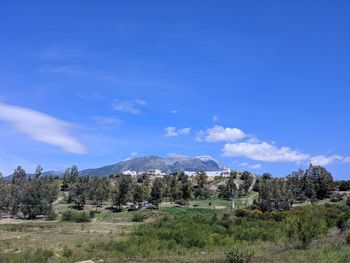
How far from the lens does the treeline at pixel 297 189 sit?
330 ft

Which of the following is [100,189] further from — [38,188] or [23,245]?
Result: [23,245]

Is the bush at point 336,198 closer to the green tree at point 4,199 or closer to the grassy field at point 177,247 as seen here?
the grassy field at point 177,247

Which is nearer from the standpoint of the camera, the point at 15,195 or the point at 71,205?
the point at 15,195

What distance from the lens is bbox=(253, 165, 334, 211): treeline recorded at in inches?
3963

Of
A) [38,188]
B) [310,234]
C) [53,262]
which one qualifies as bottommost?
[53,262]

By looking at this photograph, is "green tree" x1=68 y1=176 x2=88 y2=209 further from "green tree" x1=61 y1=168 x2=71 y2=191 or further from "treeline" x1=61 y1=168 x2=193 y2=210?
"green tree" x1=61 y1=168 x2=71 y2=191

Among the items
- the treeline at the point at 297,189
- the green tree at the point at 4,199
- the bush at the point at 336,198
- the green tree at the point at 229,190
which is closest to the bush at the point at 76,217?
the green tree at the point at 4,199

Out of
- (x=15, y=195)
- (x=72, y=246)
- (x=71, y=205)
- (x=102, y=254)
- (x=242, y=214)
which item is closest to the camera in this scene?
(x=102, y=254)

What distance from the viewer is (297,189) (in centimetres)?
11500

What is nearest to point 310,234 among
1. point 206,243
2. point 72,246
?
point 206,243

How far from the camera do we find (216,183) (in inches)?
6383

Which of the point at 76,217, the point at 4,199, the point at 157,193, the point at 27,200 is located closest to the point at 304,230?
the point at 76,217

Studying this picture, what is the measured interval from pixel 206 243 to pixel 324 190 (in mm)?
80207

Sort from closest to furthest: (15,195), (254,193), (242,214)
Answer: (242,214) → (15,195) → (254,193)
